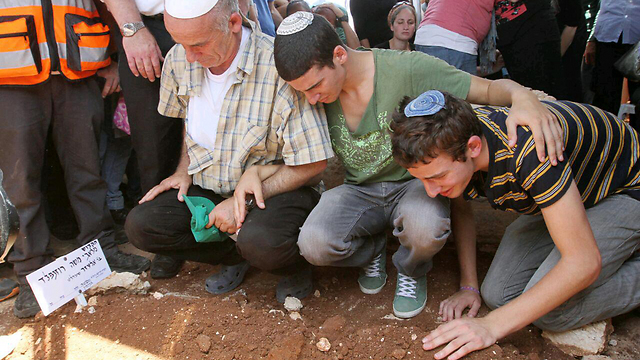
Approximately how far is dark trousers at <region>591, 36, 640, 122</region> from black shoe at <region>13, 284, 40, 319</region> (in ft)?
12.0

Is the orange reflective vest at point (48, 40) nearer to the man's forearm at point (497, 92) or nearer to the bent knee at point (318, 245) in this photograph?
the bent knee at point (318, 245)

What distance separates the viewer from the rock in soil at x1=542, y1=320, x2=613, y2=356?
1.85m

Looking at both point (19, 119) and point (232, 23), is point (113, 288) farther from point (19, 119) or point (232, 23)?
point (232, 23)

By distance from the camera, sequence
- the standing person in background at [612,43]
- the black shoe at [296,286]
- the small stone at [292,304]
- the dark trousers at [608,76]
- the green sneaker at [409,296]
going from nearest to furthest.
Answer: the green sneaker at [409,296] → the small stone at [292,304] → the black shoe at [296,286] → the standing person in background at [612,43] → the dark trousers at [608,76]

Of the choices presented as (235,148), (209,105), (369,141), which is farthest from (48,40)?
(369,141)

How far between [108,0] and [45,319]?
4.79 ft

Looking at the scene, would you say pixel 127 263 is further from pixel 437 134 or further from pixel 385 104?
pixel 437 134

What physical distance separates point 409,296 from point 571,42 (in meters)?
2.48

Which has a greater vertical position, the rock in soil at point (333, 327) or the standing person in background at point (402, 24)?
the standing person in background at point (402, 24)

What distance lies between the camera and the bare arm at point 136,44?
230cm

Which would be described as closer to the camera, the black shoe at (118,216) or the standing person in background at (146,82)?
the standing person in background at (146,82)


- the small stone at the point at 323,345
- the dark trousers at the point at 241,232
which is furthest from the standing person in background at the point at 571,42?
the small stone at the point at 323,345

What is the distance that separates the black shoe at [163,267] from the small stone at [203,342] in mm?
777

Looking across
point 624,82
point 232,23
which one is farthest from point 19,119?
point 624,82
